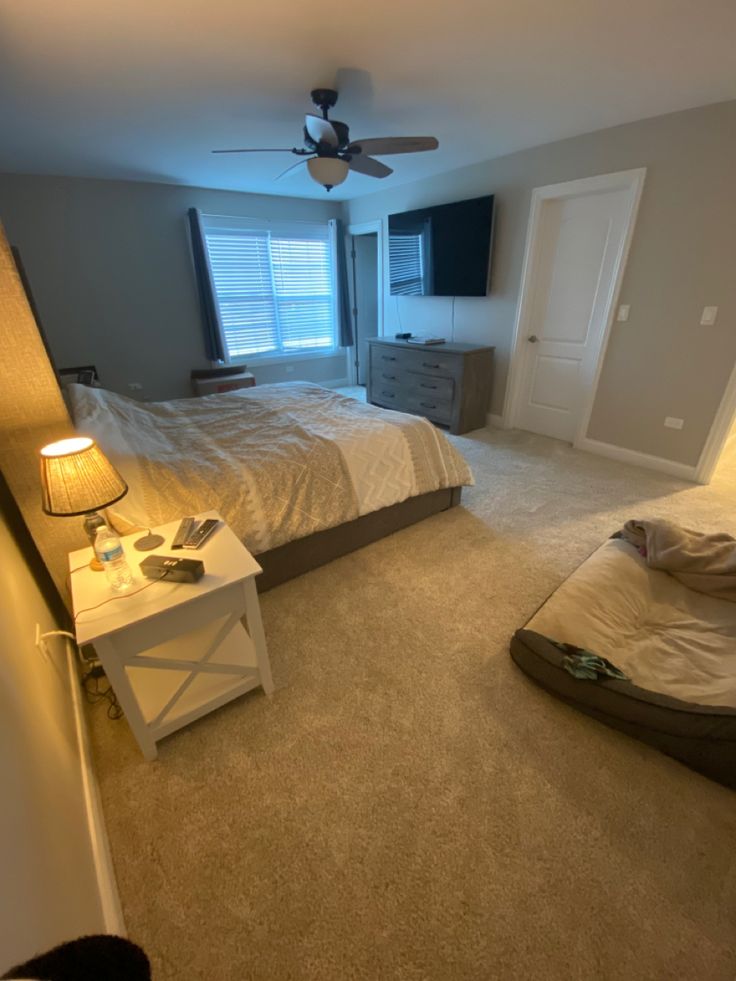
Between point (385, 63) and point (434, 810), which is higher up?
point (385, 63)

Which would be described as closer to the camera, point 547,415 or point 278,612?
point 278,612

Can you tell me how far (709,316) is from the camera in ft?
9.13

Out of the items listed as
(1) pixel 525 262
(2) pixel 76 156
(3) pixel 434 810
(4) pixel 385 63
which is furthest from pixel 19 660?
(1) pixel 525 262

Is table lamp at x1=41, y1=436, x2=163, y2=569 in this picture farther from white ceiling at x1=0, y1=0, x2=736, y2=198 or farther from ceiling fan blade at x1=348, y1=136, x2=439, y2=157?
ceiling fan blade at x1=348, y1=136, x2=439, y2=157

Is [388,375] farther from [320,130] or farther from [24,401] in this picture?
[24,401]

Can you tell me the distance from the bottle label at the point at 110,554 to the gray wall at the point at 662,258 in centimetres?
370

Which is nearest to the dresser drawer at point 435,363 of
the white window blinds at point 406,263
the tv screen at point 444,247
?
the tv screen at point 444,247

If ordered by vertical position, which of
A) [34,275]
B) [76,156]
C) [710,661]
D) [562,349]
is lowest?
[710,661]

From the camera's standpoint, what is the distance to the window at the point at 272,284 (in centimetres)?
475

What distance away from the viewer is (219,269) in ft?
15.6

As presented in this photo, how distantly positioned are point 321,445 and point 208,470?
603mm

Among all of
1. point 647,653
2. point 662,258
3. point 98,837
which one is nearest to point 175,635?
point 98,837

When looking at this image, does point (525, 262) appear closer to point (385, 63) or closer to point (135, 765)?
point (385, 63)

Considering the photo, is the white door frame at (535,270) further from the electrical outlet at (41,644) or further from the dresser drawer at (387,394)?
the electrical outlet at (41,644)
